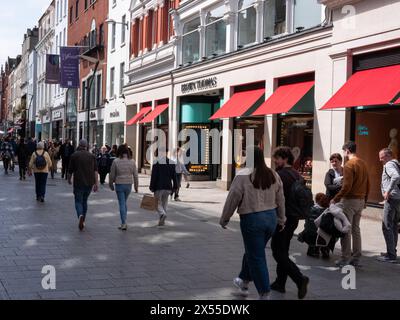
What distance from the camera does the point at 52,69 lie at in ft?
125

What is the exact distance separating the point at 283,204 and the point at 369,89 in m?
8.29

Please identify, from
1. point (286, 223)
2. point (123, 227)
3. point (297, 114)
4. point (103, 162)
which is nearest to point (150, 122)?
point (103, 162)

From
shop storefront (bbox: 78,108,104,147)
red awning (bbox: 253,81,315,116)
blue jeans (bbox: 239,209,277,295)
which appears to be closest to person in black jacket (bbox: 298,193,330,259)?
blue jeans (bbox: 239,209,277,295)

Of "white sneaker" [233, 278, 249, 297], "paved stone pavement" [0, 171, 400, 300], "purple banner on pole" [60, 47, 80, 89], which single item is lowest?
"paved stone pavement" [0, 171, 400, 300]

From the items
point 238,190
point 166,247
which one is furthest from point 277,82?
point 238,190

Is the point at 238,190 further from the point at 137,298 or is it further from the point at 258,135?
the point at 258,135

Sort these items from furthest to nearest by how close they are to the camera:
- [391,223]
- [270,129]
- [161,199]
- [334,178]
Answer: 1. [270,129]
2. [161,199]
3. [334,178]
4. [391,223]

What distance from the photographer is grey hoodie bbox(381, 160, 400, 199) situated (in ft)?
28.6

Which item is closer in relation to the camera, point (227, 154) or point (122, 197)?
point (122, 197)

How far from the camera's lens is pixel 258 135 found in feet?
66.9

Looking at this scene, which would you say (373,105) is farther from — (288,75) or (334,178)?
(288,75)

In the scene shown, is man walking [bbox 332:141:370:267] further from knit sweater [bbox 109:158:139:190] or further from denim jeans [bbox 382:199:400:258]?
knit sweater [bbox 109:158:139:190]

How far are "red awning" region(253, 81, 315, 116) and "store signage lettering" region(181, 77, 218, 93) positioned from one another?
16.3 feet

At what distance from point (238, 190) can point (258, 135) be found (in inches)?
575
